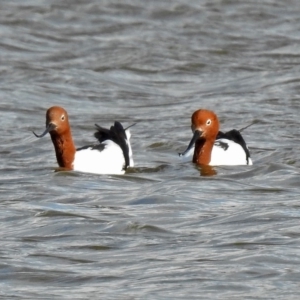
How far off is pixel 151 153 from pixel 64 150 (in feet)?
4.84

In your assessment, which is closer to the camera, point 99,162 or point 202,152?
point 99,162

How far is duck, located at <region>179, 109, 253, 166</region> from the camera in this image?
11992 mm

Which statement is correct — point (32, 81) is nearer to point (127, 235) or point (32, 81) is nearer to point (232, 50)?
point (232, 50)

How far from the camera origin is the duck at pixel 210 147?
12.0 metres

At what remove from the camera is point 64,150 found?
38.6ft

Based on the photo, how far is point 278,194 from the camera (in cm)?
993

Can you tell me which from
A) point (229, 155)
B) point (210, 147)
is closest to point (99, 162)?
point (210, 147)

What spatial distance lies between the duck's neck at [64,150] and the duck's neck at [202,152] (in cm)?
136

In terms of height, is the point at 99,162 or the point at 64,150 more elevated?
the point at 64,150

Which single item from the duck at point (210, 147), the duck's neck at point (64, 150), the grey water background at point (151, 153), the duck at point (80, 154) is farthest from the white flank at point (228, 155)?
the duck's neck at point (64, 150)

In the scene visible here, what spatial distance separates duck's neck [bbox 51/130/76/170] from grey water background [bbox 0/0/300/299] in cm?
19

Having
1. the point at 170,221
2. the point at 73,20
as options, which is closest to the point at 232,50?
the point at 73,20

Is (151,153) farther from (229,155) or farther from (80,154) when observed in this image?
(80,154)

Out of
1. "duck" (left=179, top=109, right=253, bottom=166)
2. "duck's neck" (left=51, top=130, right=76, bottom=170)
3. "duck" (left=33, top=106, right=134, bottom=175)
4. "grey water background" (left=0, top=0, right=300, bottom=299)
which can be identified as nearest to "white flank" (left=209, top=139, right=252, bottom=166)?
"duck" (left=179, top=109, right=253, bottom=166)
